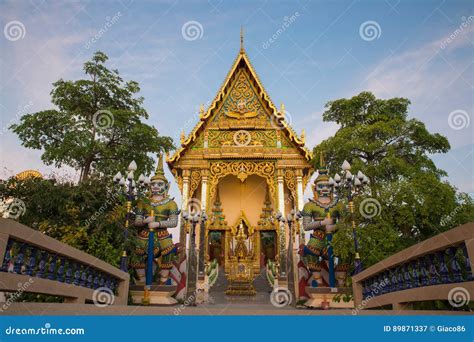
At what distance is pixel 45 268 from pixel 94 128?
770 cm

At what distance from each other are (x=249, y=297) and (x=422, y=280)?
8198 mm

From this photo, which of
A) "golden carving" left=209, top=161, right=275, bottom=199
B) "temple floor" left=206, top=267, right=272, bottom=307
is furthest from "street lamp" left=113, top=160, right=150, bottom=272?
"golden carving" left=209, top=161, right=275, bottom=199

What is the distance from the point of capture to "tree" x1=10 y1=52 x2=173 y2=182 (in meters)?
10.7

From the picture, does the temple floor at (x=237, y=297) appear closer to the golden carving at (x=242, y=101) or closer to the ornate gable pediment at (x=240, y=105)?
the ornate gable pediment at (x=240, y=105)

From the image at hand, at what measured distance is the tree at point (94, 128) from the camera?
10.7m

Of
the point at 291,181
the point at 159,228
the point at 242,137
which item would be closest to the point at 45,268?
the point at 159,228

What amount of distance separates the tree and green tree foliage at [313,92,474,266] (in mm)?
6268

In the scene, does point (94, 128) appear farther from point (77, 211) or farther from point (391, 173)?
point (391, 173)

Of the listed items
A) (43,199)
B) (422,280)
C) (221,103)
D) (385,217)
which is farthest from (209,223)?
(422,280)

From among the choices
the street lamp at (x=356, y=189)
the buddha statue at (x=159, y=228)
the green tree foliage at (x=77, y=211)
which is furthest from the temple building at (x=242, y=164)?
the street lamp at (x=356, y=189)

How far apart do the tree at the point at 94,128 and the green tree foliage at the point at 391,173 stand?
627 centimetres

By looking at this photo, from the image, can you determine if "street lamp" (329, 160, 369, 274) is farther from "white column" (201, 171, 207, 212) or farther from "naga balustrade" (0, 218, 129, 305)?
"white column" (201, 171, 207, 212)

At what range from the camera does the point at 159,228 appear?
9961mm

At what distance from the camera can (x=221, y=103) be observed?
16672 millimetres
